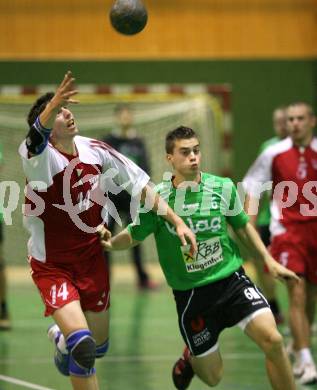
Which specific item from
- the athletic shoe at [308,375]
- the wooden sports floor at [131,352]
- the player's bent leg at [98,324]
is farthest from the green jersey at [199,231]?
the athletic shoe at [308,375]

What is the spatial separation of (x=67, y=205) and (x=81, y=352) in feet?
2.94

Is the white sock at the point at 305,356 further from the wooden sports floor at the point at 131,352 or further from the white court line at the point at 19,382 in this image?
the white court line at the point at 19,382

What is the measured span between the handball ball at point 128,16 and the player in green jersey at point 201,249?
2.35 ft

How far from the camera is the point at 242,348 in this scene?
8.99 metres

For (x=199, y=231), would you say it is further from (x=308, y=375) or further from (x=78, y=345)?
(x=308, y=375)

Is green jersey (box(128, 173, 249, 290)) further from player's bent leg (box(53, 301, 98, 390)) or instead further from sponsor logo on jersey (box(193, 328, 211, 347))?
player's bent leg (box(53, 301, 98, 390))

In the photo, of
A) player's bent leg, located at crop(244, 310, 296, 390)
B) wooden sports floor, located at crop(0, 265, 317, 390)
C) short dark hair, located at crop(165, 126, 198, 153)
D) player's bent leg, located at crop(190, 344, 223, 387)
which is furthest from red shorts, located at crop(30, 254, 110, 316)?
wooden sports floor, located at crop(0, 265, 317, 390)

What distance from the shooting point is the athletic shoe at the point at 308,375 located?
7457mm

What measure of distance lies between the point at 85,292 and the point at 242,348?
3.02m

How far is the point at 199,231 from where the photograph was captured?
649cm

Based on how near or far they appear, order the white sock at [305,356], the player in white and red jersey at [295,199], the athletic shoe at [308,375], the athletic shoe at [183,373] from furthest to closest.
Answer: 1. the player in white and red jersey at [295,199]
2. the white sock at [305,356]
3. the athletic shoe at [308,375]
4. the athletic shoe at [183,373]

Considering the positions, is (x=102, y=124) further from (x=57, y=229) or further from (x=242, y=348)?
(x=57, y=229)

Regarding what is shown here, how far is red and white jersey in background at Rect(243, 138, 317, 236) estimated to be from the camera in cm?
811

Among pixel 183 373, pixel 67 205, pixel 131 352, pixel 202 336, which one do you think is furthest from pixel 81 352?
pixel 131 352
